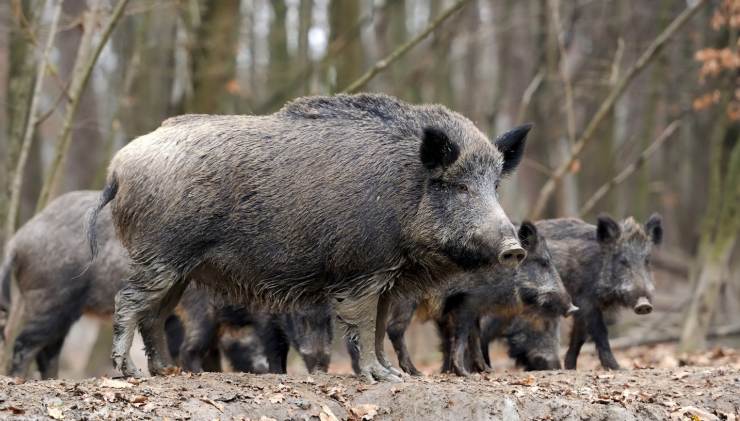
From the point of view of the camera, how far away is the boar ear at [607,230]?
10.2 meters

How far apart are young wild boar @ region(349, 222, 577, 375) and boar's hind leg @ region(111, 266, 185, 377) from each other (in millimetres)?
2320

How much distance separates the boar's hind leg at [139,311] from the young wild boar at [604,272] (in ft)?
13.0

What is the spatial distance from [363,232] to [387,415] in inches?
49.6

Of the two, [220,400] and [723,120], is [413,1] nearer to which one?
[723,120]

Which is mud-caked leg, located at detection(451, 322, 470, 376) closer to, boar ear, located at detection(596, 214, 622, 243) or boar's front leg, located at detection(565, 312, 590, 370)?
boar's front leg, located at detection(565, 312, 590, 370)

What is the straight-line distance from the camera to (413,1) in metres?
32.0

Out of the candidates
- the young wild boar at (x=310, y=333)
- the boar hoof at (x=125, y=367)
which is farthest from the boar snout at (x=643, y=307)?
the boar hoof at (x=125, y=367)

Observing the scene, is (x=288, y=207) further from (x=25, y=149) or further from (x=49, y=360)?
(x=49, y=360)

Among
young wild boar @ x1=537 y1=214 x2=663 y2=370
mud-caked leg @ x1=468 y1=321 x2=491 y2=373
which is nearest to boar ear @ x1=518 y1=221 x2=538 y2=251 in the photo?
young wild boar @ x1=537 y1=214 x2=663 y2=370

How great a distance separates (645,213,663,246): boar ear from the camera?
10.4 metres

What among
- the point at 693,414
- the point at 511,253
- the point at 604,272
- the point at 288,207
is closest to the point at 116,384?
the point at 288,207

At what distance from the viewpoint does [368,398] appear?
7250 millimetres

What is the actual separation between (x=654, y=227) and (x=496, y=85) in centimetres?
1140

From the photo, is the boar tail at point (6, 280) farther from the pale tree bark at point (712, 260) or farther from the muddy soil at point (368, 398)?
the pale tree bark at point (712, 260)
